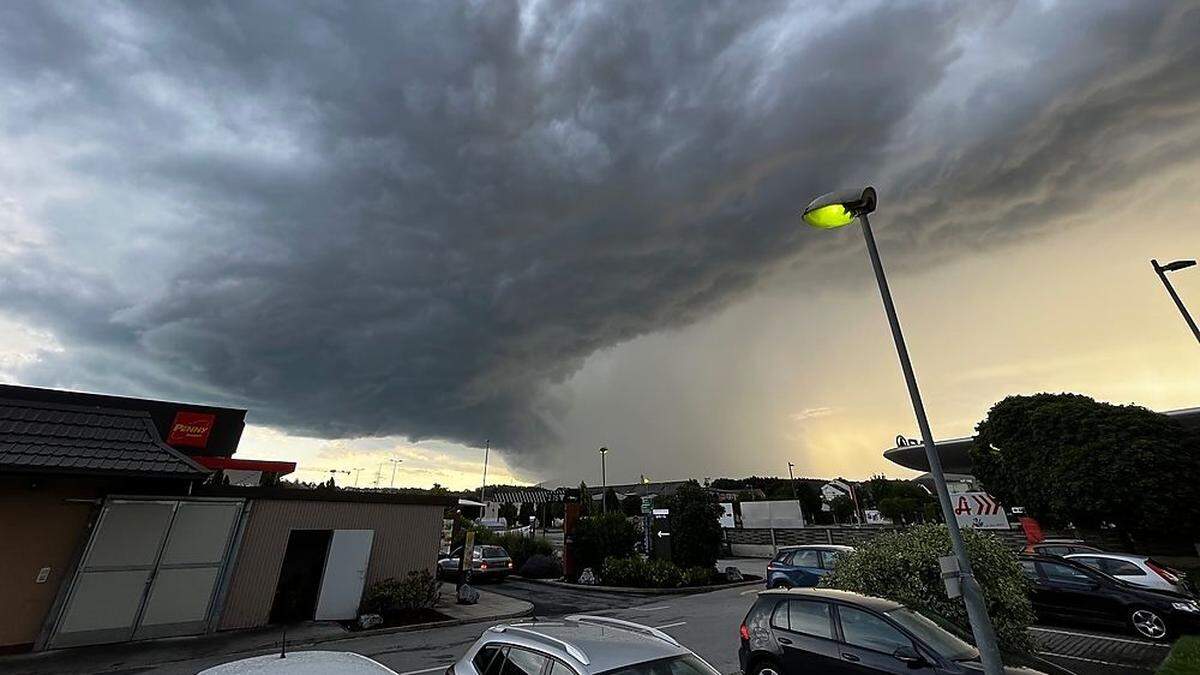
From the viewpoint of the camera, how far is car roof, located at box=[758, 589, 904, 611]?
6977 millimetres

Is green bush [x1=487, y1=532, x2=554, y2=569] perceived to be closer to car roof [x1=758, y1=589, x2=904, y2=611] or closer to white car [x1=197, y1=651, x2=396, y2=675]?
car roof [x1=758, y1=589, x2=904, y2=611]

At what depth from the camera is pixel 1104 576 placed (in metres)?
11.6

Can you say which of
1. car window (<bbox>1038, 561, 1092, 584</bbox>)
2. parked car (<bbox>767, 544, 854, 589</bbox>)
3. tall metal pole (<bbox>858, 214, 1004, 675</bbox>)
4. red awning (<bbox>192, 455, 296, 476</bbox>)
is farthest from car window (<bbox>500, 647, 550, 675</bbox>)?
red awning (<bbox>192, 455, 296, 476</bbox>)

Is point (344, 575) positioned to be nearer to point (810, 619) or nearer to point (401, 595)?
point (401, 595)

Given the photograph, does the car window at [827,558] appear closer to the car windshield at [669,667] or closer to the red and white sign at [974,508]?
the red and white sign at [974,508]

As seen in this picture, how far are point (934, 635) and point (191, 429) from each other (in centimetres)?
3461

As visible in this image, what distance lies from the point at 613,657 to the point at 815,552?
46.7 feet

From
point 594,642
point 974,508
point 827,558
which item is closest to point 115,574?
point 594,642

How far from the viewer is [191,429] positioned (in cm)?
2761

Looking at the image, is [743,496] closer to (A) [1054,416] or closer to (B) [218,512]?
(A) [1054,416]

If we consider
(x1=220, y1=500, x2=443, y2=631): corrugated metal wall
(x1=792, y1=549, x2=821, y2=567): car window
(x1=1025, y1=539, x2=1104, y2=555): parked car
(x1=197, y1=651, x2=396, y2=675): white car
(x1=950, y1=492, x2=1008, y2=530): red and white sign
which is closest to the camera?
(x1=197, y1=651, x2=396, y2=675): white car

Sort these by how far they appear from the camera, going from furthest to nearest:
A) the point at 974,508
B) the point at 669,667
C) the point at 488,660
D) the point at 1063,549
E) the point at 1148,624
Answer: the point at 974,508, the point at 1063,549, the point at 1148,624, the point at 488,660, the point at 669,667

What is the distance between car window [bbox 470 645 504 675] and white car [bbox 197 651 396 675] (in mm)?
1823

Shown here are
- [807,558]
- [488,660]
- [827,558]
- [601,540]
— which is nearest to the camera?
[488,660]
